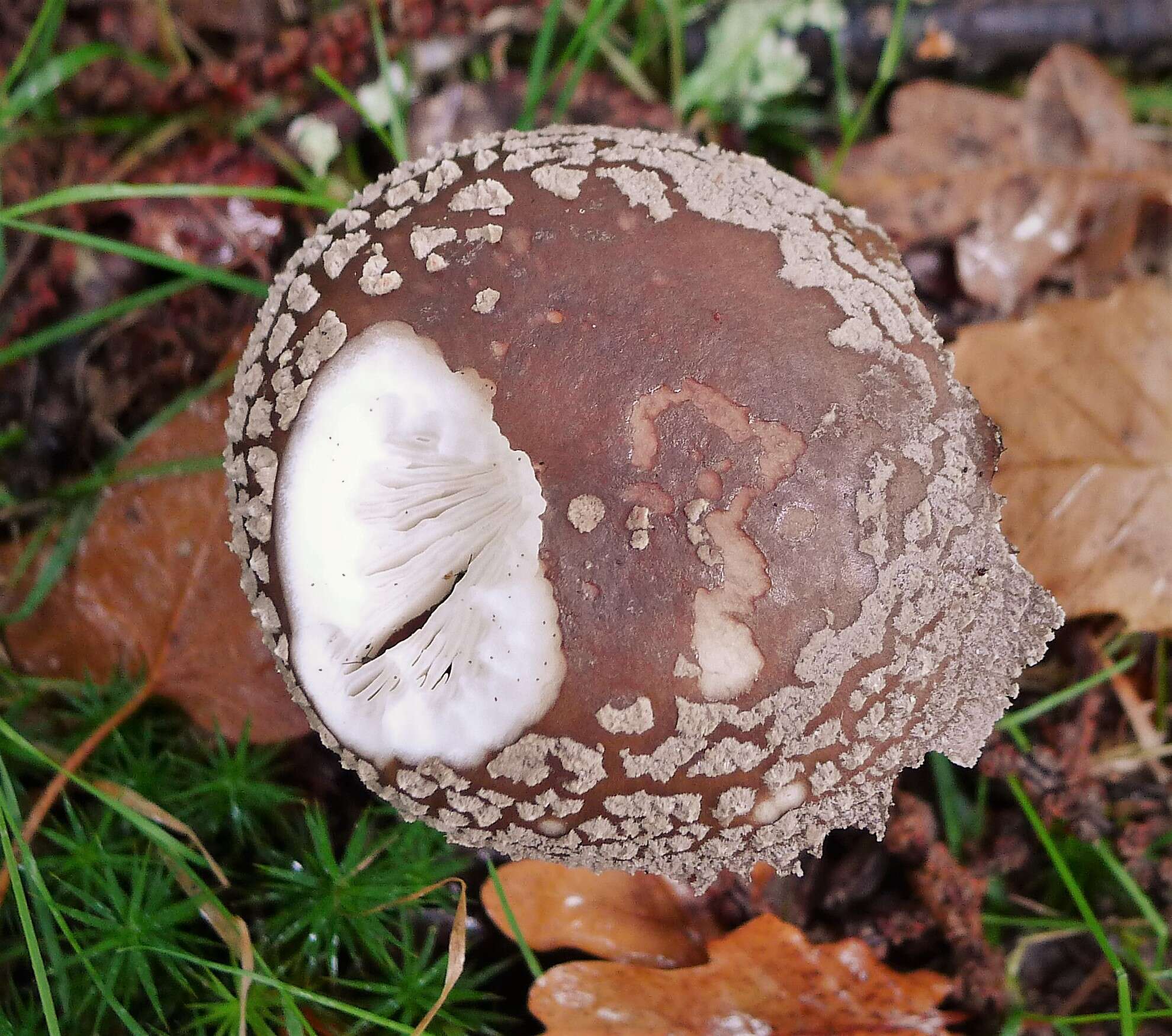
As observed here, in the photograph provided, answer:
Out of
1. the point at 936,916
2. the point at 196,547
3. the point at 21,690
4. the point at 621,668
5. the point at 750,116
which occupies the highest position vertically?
the point at 750,116

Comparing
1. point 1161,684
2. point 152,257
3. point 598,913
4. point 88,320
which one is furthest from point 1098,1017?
point 88,320

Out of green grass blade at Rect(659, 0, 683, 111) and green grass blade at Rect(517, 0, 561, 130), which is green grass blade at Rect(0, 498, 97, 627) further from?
green grass blade at Rect(659, 0, 683, 111)

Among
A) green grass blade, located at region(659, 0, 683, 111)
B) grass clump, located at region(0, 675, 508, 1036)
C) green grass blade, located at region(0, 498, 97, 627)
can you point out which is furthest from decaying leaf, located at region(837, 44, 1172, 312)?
A: green grass blade, located at region(0, 498, 97, 627)

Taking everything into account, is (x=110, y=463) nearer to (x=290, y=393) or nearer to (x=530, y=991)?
(x=290, y=393)

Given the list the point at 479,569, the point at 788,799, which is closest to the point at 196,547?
the point at 479,569

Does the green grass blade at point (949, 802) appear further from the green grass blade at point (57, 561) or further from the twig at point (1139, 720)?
the green grass blade at point (57, 561)

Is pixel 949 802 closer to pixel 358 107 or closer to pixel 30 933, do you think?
pixel 30 933

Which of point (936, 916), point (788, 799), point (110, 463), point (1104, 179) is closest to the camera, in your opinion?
point (788, 799)
